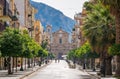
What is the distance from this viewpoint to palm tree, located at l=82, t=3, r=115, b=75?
46.7m

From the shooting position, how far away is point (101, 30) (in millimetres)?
47562

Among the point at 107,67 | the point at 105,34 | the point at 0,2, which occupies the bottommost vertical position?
the point at 107,67

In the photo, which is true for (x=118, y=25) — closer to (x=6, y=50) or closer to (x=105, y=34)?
(x=105, y=34)

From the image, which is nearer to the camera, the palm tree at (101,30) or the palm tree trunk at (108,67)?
the palm tree at (101,30)

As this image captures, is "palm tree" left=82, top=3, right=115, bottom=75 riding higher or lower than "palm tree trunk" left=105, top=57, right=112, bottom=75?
higher

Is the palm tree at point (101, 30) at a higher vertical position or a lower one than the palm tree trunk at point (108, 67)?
higher

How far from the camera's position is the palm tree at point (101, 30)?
A: 46719 mm

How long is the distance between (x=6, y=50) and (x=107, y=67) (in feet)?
37.4

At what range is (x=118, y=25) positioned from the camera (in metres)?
33.4

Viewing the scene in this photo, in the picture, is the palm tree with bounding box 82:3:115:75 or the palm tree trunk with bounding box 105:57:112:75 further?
the palm tree trunk with bounding box 105:57:112:75

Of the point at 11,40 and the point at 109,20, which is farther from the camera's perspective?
the point at 11,40

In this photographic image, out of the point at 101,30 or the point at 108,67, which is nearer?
the point at 101,30

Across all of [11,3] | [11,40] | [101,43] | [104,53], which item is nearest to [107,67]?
[104,53]

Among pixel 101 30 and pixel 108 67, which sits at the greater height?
pixel 101 30
